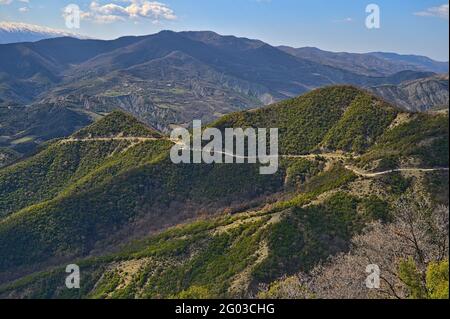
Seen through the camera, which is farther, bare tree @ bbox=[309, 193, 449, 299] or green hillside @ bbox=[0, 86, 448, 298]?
green hillside @ bbox=[0, 86, 448, 298]

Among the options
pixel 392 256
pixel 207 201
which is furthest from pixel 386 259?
pixel 207 201

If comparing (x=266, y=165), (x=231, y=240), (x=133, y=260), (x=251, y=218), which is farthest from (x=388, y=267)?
(x=266, y=165)

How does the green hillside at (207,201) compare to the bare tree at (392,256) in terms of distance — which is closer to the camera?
the bare tree at (392,256)

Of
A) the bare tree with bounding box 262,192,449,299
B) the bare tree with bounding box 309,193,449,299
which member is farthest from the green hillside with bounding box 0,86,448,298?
the bare tree with bounding box 262,192,449,299

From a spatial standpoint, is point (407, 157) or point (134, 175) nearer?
point (407, 157)

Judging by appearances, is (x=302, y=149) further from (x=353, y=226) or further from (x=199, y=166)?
(x=353, y=226)

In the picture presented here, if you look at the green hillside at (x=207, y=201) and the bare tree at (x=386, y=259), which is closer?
the bare tree at (x=386, y=259)

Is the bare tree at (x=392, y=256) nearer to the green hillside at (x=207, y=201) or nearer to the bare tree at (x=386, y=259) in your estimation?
the bare tree at (x=386, y=259)

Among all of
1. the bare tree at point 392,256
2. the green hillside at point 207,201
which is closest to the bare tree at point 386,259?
the bare tree at point 392,256

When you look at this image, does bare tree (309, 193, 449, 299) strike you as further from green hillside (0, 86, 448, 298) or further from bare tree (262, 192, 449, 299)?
green hillside (0, 86, 448, 298)
